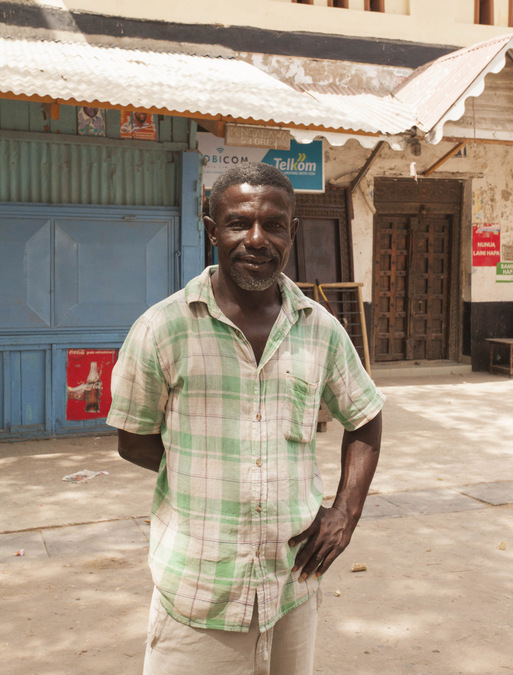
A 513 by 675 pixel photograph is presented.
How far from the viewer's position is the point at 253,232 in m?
1.75

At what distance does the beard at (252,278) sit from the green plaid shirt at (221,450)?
83mm

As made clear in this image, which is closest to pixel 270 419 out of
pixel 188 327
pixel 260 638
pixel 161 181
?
pixel 188 327

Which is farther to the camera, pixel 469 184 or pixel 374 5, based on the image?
pixel 469 184

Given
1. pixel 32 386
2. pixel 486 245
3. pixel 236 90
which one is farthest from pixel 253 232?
pixel 486 245

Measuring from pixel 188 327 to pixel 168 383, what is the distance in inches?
5.7

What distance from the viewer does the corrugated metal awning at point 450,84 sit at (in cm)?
798

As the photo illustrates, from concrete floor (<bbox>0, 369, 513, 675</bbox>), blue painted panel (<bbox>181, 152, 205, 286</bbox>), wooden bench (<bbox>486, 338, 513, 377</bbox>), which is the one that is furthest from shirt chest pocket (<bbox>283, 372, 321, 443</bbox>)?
wooden bench (<bbox>486, 338, 513, 377</bbox>)

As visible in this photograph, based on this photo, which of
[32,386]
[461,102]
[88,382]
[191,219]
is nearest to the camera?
[32,386]

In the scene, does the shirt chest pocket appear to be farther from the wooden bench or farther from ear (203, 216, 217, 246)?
the wooden bench

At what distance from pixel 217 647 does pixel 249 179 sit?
109 cm

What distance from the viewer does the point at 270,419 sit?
1.76m

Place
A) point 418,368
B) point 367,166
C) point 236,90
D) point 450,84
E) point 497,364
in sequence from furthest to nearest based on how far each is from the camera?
1. point 497,364
2. point 418,368
3. point 367,166
4. point 450,84
5. point 236,90

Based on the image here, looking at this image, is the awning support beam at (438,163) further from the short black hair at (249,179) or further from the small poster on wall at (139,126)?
the short black hair at (249,179)

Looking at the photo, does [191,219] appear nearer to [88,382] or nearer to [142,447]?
[88,382]
